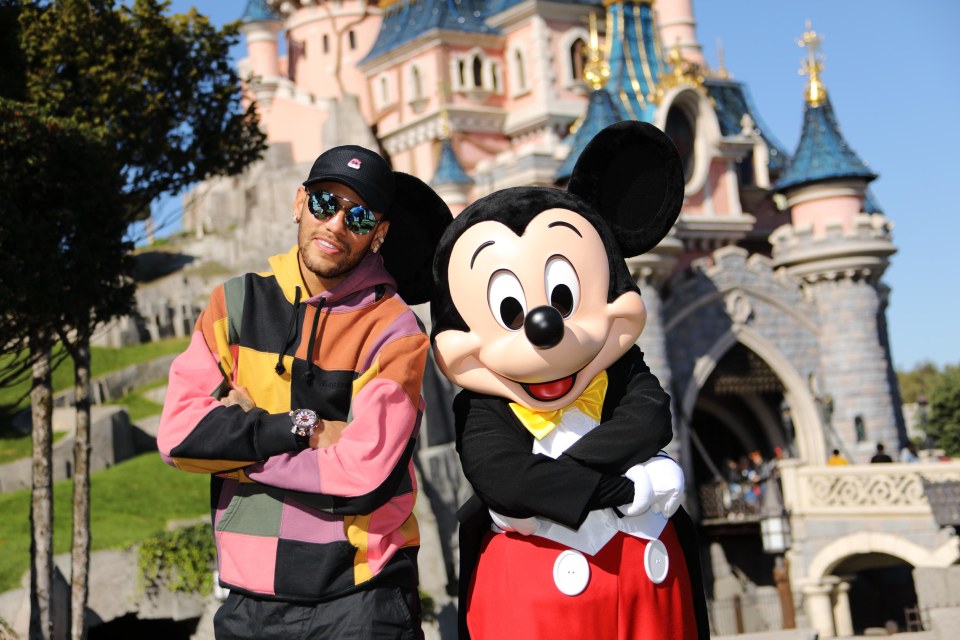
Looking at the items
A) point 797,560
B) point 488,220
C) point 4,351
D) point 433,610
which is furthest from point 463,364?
point 797,560

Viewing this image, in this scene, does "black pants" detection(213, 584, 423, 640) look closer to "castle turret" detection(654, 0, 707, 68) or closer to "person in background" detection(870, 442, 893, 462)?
"person in background" detection(870, 442, 893, 462)

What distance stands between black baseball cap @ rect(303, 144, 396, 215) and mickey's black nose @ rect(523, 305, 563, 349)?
2.26ft

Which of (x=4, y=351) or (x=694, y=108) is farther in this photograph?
(x=694, y=108)

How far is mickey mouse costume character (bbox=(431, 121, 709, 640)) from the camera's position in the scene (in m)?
4.48

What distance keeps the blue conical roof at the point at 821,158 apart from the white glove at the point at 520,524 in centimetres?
1695

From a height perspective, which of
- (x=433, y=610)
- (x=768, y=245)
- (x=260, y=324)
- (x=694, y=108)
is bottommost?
(x=433, y=610)

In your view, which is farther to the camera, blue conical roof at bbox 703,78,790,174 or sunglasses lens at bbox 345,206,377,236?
blue conical roof at bbox 703,78,790,174

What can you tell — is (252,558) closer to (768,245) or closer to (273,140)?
(768,245)

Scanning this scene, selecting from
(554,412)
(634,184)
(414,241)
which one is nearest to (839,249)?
(634,184)

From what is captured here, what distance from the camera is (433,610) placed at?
13219mm

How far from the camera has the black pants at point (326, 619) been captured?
4023 mm

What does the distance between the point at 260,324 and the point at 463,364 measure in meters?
0.84

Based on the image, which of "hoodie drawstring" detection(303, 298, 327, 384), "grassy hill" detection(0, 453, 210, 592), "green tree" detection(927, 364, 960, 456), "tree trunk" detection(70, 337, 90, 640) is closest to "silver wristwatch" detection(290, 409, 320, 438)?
"hoodie drawstring" detection(303, 298, 327, 384)

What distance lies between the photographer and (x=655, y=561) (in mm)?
4613
